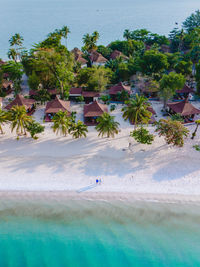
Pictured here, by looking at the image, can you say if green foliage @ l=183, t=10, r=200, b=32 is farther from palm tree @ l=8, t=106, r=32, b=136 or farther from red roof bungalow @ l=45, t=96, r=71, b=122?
palm tree @ l=8, t=106, r=32, b=136

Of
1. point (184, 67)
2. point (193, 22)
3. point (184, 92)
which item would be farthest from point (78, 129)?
point (193, 22)

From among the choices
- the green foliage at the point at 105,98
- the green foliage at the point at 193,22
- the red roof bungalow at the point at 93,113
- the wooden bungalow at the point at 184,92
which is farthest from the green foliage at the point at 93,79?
the green foliage at the point at 193,22

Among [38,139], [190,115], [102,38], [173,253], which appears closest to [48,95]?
[38,139]

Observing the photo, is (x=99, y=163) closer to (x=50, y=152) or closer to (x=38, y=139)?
(x=50, y=152)

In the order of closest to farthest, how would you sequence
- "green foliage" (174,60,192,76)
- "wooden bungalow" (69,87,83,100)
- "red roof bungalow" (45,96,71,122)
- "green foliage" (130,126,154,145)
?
"green foliage" (130,126,154,145) < "red roof bungalow" (45,96,71,122) < "wooden bungalow" (69,87,83,100) < "green foliage" (174,60,192,76)

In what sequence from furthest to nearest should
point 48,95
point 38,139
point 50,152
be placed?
point 48,95 → point 38,139 → point 50,152

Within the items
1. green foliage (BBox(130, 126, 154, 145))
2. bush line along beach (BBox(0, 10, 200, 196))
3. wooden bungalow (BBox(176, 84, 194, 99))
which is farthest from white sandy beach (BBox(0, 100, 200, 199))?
wooden bungalow (BBox(176, 84, 194, 99))
